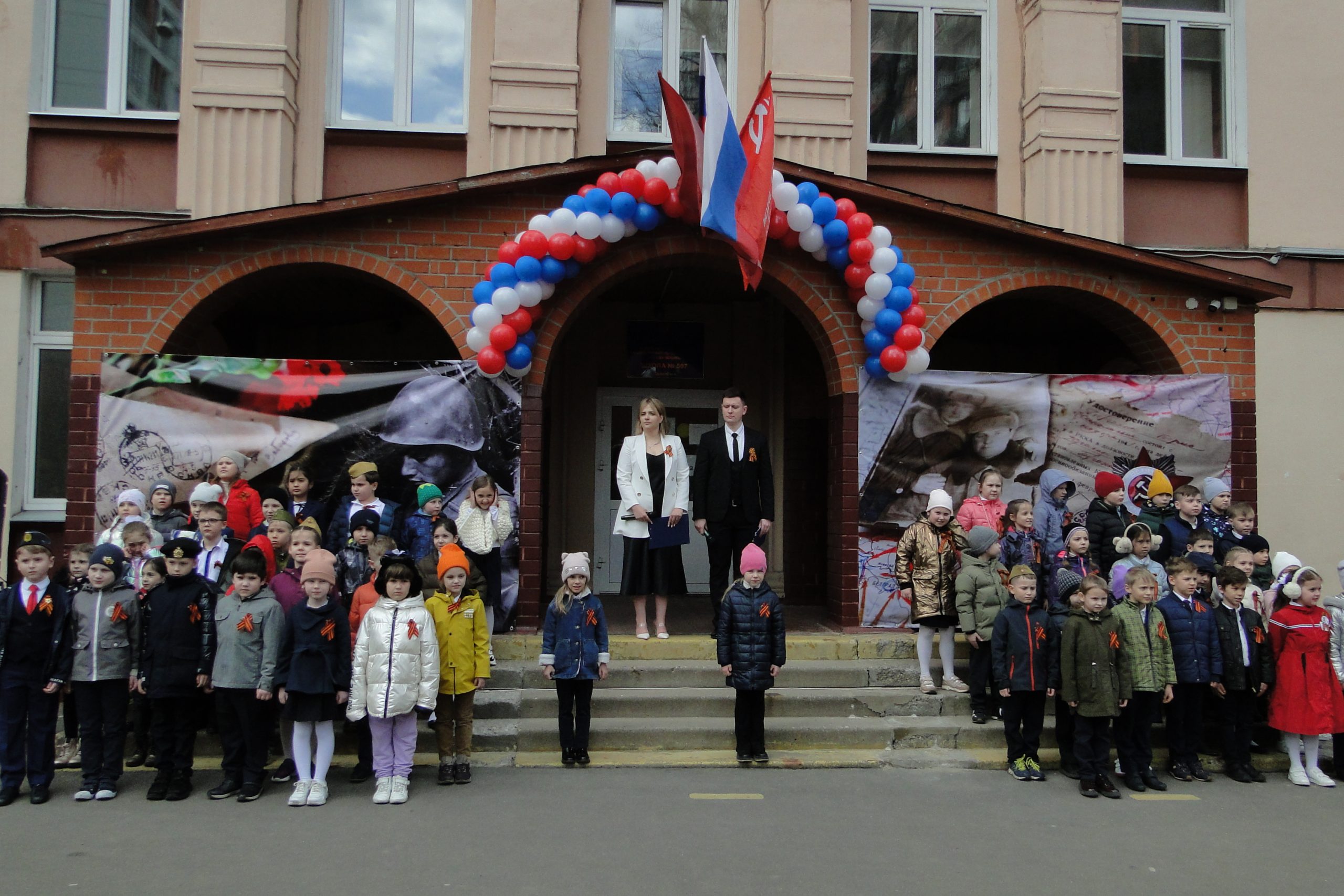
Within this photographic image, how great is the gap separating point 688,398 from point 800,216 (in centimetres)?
349

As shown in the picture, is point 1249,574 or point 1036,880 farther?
point 1249,574

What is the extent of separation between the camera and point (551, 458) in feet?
34.1

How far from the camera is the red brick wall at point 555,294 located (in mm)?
7738

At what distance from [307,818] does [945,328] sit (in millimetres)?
6032

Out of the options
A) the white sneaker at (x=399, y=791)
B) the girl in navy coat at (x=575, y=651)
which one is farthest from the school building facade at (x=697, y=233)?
the white sneaker at (x=399, y=791)

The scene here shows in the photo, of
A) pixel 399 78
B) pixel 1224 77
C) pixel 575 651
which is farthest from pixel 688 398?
A: pixel 1224 77

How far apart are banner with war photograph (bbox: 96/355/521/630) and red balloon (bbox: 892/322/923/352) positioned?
10.0 feet

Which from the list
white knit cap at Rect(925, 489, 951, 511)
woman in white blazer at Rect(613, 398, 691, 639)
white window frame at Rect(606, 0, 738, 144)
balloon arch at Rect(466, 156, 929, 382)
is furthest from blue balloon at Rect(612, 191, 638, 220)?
white knit cap at Rect(925, 489, 951, 511)

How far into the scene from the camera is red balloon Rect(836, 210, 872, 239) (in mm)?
7848

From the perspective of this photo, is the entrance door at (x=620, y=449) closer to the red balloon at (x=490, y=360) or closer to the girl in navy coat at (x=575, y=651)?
the red balloon at (x=490, y=360)

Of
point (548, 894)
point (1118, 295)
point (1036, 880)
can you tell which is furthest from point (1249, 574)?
point (548, 894)

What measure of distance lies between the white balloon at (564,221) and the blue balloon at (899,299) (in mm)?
2520

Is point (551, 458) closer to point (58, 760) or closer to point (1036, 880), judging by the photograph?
point (58, 760)

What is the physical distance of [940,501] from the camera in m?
7.29
